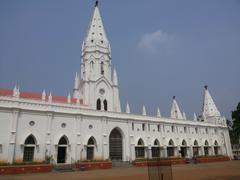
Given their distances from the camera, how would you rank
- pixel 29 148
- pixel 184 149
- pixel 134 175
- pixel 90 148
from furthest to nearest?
pixel 184 149, pixel 90 148, pixel 29 148, pixel 134 175

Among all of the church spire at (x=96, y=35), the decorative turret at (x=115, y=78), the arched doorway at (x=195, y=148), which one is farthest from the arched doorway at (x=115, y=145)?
the church spire at (x=96, y=35)

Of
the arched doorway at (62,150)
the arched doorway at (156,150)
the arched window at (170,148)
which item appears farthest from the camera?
the arched window at (170,148)

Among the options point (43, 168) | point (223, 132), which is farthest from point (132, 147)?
point (223, 132)

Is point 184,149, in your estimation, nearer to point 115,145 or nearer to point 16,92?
point 115,145

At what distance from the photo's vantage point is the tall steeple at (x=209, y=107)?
203 ft

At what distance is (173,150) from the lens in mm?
45312

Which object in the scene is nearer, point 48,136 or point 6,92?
Answer: point 48,136

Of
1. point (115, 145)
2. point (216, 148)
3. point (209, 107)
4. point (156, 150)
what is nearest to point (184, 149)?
point (216, 148)

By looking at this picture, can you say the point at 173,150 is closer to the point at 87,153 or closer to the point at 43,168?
the point at 87,153

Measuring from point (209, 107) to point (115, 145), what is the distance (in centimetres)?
3754

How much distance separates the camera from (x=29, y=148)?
30172mm

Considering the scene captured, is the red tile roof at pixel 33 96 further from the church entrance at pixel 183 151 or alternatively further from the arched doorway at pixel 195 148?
the arched doorway at pixel 195 148

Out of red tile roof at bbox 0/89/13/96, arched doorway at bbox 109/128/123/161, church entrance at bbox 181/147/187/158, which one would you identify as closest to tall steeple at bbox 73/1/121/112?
arched doorway at bbox 109/128/123/161

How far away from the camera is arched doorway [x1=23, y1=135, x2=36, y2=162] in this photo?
2972 centimetres
